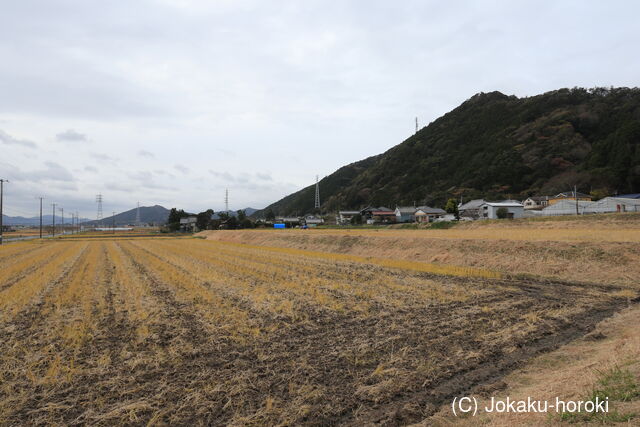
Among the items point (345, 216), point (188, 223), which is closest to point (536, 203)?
point (345, 216)

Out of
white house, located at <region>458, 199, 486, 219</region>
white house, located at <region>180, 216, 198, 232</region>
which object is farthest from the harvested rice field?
white house, located at <region>180, 216, 198, 232</region>

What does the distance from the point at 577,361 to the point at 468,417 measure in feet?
10.1

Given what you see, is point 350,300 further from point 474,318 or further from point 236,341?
point 236,341

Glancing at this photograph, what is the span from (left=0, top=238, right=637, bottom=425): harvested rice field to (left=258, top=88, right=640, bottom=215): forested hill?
79907 mm

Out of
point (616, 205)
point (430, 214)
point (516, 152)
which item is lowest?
point (430, 214)

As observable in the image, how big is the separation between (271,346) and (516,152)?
116m

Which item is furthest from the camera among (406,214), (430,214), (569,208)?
(406,214)

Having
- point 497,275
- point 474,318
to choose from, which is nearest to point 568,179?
point 497,275

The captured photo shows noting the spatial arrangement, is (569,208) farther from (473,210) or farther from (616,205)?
(473,210)

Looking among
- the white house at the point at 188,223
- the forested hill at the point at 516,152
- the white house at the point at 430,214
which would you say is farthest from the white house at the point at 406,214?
the white house at the point at 188,223

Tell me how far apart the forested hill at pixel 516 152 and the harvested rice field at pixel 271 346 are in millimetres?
79907

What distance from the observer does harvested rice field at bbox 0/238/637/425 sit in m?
5.02

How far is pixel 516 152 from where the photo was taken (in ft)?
340

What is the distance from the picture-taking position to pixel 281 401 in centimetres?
513
